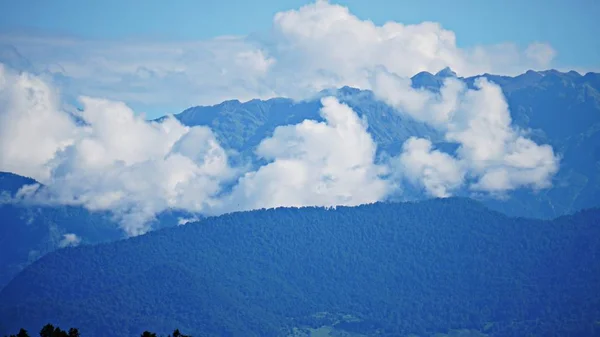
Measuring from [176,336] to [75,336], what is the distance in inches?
675

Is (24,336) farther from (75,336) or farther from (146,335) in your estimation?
(146,335)

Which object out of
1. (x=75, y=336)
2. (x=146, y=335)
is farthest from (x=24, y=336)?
(x=146, y=335)

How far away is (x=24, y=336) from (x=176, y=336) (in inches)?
956

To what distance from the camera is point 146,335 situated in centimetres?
16550

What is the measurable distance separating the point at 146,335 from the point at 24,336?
20.4m

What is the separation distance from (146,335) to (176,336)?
5077 mm

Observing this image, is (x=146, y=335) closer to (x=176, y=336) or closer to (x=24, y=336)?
(x=176, y=336)

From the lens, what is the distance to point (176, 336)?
552 ft

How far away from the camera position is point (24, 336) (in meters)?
170

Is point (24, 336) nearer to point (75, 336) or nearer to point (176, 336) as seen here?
point (75, 336)

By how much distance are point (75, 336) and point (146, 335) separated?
14098mm

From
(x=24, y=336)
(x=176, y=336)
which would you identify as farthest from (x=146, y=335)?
(x=24, y=336)
